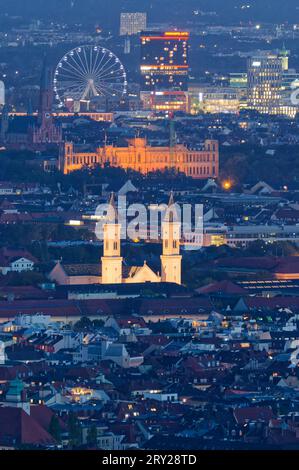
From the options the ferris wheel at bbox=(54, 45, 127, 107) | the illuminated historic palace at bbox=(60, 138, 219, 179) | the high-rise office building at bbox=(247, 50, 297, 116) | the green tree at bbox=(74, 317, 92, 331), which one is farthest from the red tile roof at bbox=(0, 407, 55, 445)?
the high-rise office building at bbox=(247, 50, 297, 116)

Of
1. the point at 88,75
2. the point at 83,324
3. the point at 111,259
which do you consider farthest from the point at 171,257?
the point at 88,75

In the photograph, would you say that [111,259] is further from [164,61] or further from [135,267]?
[164,61]

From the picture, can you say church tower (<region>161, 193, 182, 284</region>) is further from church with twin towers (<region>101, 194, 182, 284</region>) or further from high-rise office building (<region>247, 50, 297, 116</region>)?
high-rise office building (<region>247, 50, 297, 116</region>)

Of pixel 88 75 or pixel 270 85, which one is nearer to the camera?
pixel 88 75

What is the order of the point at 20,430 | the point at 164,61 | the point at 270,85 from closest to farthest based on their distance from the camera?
the point at 20,430
the point at 270,85
the point at 164,61

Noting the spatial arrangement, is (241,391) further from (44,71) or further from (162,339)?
(44,71)

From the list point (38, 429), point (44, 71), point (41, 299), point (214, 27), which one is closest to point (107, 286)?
point (41, 299)

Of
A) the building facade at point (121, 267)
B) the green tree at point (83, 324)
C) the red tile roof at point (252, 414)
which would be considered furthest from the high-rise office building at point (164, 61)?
the red tile roof at point (252, 414)
